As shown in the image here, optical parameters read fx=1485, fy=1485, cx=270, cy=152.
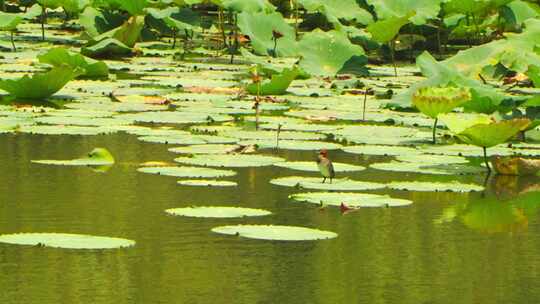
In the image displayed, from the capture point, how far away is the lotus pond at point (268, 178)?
354cm

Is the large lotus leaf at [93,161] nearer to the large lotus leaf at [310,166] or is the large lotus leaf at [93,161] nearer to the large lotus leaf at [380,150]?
the large lotus leaf at [310,166]

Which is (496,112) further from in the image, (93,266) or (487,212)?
(93,266)

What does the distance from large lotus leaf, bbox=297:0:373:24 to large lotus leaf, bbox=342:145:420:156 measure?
4.43 metres

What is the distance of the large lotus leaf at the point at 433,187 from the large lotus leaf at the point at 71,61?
3.39 metres

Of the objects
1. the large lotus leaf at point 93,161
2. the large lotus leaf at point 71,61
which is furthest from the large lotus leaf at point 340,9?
the large lotus leaf at point 93,161

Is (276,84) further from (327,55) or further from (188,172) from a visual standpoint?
(188,172)

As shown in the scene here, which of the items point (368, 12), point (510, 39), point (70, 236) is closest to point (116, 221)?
point (70, 236)

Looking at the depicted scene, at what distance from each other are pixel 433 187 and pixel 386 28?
14.5ft

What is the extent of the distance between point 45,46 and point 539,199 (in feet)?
19.6

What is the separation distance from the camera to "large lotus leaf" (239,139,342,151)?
230 inches

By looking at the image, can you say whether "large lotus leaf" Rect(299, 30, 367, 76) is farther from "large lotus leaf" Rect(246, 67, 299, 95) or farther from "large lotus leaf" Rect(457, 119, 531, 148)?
"large lotus leaf" Rect(457, 119, 531, 148)

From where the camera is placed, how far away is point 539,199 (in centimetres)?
488

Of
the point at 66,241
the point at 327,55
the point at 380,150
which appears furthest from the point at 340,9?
the point at 66,241

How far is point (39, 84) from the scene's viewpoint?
7070 mm
